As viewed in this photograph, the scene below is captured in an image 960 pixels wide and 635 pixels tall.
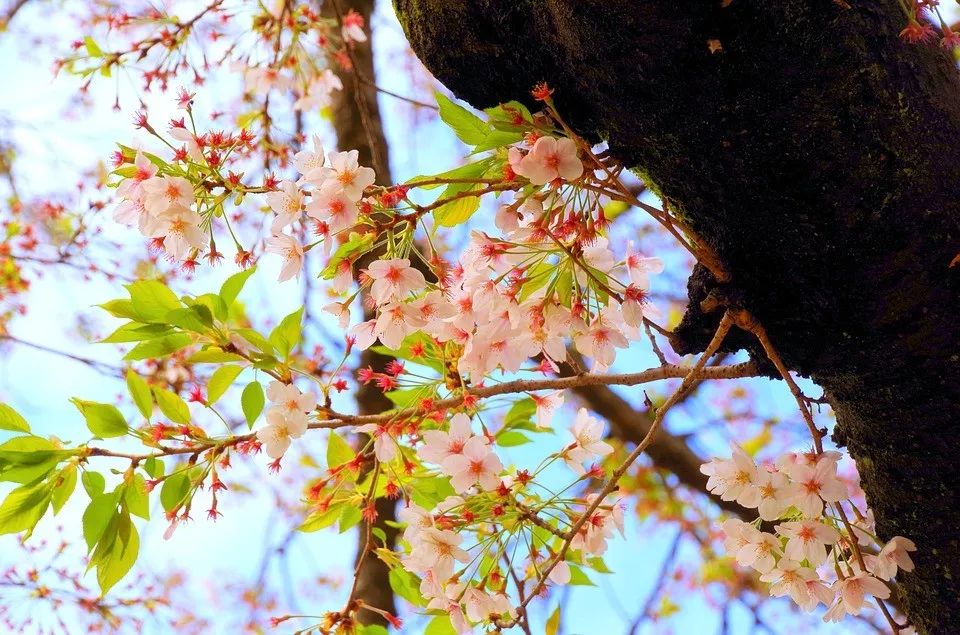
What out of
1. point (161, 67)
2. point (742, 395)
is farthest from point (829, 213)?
point (742, 395)

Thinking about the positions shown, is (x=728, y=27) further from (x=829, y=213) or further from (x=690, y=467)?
(x=690, y=467)

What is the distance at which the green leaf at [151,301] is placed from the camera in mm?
777

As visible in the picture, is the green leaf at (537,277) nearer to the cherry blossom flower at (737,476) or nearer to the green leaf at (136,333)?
the cherry blossom flower at (737,476)

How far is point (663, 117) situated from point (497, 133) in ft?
0.48

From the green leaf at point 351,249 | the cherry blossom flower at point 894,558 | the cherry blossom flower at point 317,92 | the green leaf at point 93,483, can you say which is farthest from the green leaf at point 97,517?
the cherry blossom flower at point 317,92

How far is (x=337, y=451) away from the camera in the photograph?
0.96m

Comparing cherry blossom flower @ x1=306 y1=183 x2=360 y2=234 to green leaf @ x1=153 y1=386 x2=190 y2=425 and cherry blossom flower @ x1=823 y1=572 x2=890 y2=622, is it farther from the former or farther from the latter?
cherry blossom flower @ x1=823 y1=572 x2=890 y2=622

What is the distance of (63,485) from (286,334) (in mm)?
292

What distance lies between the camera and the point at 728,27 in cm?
58

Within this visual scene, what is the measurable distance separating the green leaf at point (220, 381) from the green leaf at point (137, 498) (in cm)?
11

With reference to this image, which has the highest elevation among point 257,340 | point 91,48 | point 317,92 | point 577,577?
point 317,92

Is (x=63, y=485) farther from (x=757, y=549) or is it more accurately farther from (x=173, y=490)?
(x=757, y=549)

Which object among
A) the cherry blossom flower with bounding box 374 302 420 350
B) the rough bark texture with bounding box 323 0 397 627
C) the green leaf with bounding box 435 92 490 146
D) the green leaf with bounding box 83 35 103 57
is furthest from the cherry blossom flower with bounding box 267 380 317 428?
the green leaf with bounding box 83 35 103 57

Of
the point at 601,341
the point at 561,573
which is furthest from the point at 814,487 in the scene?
the point at 561,573
